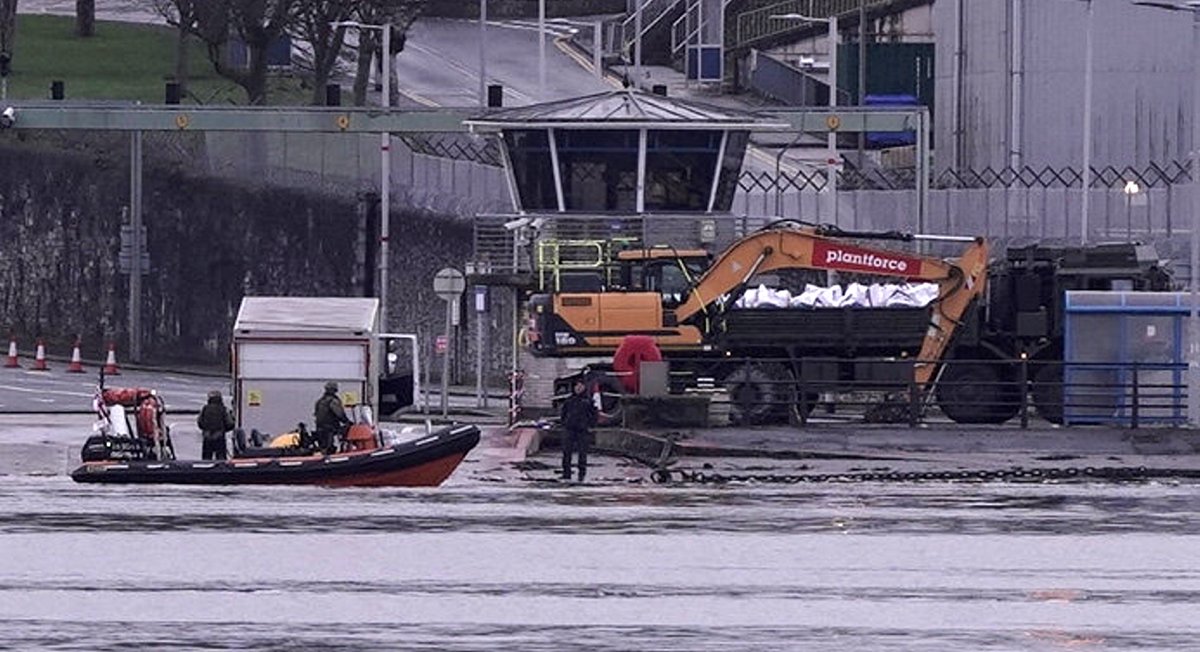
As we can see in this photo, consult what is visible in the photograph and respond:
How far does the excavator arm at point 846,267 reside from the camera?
3912 centimetres

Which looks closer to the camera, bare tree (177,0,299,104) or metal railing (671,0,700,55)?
bare tree (177,0,299,104)

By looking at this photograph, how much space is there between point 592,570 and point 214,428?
12875 millimetres

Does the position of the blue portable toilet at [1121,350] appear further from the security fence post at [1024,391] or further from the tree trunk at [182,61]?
the tree trunk at [182,61]

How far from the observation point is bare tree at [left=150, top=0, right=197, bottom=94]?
73.8 m

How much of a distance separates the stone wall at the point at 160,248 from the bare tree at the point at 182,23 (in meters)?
3.48

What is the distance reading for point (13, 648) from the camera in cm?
1559

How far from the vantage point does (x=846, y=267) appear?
39156 mm

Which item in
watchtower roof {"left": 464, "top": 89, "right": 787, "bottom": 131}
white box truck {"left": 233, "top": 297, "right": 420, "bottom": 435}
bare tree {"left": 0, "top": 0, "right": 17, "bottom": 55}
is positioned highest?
bare tree {"left": 0, "top": 0, "right": 17, "bottom": 55}

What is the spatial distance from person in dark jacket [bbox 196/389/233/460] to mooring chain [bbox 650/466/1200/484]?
5.40 metres

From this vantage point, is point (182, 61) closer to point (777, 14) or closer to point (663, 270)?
point (777, 14)

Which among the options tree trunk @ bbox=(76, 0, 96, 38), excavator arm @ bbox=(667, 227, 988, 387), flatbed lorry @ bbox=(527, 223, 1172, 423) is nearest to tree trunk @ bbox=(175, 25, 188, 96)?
tree trunk @ bbox=(76, 0, 96, 38)

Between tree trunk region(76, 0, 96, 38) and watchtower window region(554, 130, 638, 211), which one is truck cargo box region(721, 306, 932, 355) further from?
tree trunk region(76, 0, 96, 38)

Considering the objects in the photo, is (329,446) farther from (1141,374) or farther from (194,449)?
(1141,374)

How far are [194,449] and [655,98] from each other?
51.1 ft
